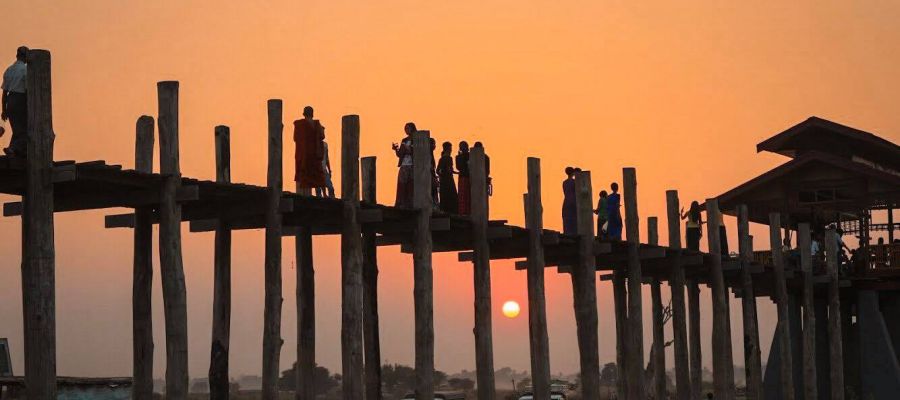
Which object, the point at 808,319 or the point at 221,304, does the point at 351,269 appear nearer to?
the point at 221,304

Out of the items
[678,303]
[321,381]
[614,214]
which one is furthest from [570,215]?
[321,381]

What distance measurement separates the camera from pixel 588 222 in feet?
95.6

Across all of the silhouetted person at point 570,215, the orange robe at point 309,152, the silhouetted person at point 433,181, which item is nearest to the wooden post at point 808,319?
the silhouetted person at point 570,215

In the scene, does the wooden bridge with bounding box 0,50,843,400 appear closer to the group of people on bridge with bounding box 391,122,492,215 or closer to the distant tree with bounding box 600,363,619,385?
the group of people on bridge with bounding box 391,122,492,215

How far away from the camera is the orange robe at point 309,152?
24.0 m

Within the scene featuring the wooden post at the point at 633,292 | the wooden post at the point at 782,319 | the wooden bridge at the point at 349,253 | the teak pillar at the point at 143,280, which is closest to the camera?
the wooden bridge at the point at 349,253

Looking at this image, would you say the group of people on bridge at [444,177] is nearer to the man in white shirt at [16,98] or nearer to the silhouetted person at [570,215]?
the silhouetted person at [570,215]

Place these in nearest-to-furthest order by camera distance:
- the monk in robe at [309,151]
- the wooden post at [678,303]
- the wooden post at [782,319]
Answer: the monk in robe at [309,151] < the wooden post at [678,303] < the wooden post at [782,319]

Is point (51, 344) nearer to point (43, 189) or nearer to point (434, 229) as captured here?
point (43, 189)

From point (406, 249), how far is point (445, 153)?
6.26ft

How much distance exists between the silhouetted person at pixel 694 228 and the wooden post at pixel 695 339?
6.10 feet

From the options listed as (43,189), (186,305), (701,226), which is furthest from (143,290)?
(701,226)

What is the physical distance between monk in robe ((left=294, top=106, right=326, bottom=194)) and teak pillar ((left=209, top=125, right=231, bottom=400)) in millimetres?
1278

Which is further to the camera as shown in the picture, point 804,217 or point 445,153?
point 804,217
